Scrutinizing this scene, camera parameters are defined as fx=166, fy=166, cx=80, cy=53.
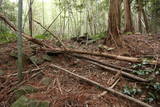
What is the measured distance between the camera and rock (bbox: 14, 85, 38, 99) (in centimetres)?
254

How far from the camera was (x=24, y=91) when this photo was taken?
8.44 feet

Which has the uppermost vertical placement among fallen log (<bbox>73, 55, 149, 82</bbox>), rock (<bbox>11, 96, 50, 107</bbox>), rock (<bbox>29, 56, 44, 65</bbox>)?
rock (<bbox>29, 56, 44, 65</bbox>)

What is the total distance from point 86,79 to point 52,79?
627mm

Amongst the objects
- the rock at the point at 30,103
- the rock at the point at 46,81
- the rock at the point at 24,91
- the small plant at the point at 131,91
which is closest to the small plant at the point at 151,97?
the small plant at the point at 131,91

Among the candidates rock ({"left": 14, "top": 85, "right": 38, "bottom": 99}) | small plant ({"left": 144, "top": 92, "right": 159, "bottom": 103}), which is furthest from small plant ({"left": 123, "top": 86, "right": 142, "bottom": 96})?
rock ({"left": 14, "top": 85, "right": 38, "bottom": 99})

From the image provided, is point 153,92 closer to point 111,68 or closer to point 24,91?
point 111,68

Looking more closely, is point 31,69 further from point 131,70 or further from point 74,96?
point 131,70

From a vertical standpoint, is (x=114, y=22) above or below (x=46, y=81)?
above

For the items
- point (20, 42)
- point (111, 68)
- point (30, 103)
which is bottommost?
point (30, 103)

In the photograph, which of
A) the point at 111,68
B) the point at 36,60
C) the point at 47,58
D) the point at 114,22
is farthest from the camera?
the point at 114,22

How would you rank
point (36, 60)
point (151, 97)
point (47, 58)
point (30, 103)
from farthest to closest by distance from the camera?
point (47, 58)
point (36, 60)
point (151, 97)
point (30, 103)

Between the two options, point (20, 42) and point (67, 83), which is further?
point (67, 83)

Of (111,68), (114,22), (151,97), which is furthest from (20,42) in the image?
(114,22)

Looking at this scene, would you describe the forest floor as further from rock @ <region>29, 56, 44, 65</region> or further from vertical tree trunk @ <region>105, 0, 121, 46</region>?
vertical tree trunk @ <region>105, 0, 121, 46</region>
